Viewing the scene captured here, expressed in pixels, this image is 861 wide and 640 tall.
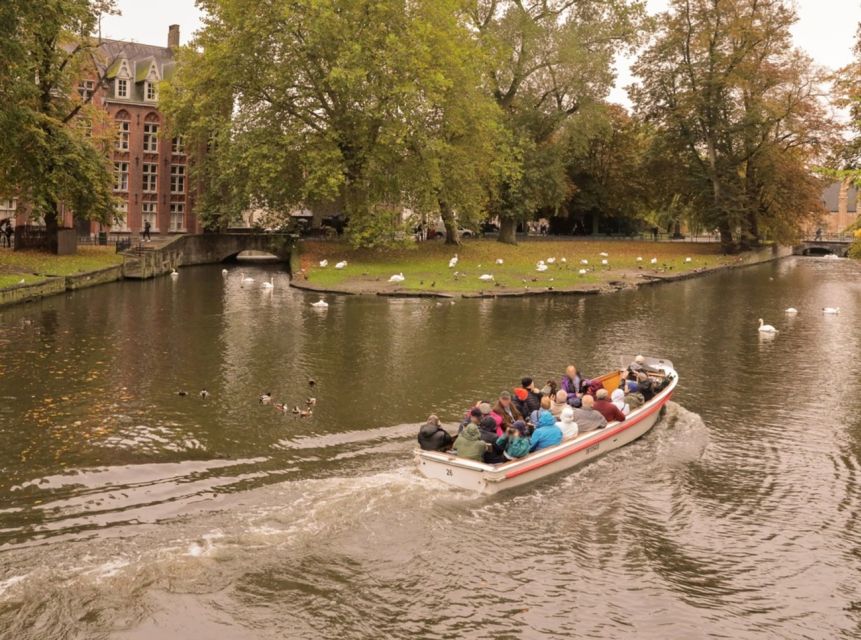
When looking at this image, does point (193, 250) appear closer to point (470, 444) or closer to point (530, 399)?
point (530, 399)

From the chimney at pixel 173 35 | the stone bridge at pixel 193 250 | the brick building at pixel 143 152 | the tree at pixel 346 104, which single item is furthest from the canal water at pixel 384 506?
the chimney at pixel 173 35

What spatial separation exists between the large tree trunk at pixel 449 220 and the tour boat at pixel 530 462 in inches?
1812

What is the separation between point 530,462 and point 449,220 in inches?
2137

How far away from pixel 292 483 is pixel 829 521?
10958 millimetres

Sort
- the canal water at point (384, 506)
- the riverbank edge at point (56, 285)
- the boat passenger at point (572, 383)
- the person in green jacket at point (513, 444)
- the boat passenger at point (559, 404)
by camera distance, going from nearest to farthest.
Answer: the canal water at point (384, 506), the person in green jacket at point (513, 444), the boat passenger at point (559, 404), the boat passenger at point (572, 383), the riverbank edge at point (56, 285)

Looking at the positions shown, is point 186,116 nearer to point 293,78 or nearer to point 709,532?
point 293,78

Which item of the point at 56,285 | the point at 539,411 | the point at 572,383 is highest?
the point at 56,285

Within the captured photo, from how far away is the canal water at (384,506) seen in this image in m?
12.6

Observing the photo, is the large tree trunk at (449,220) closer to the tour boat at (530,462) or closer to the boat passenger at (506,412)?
the boat passenger at (506,412)

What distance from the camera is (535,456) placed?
17781mm

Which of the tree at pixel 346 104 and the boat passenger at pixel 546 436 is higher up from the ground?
the tree at pixel 346 104

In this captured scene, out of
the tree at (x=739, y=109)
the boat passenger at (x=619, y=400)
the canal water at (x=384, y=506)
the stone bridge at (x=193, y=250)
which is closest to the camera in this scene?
the canal water at (x=384, y=506)

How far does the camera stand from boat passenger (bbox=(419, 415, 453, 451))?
1808cm

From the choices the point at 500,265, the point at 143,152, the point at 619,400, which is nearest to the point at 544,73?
the point at 500,265
